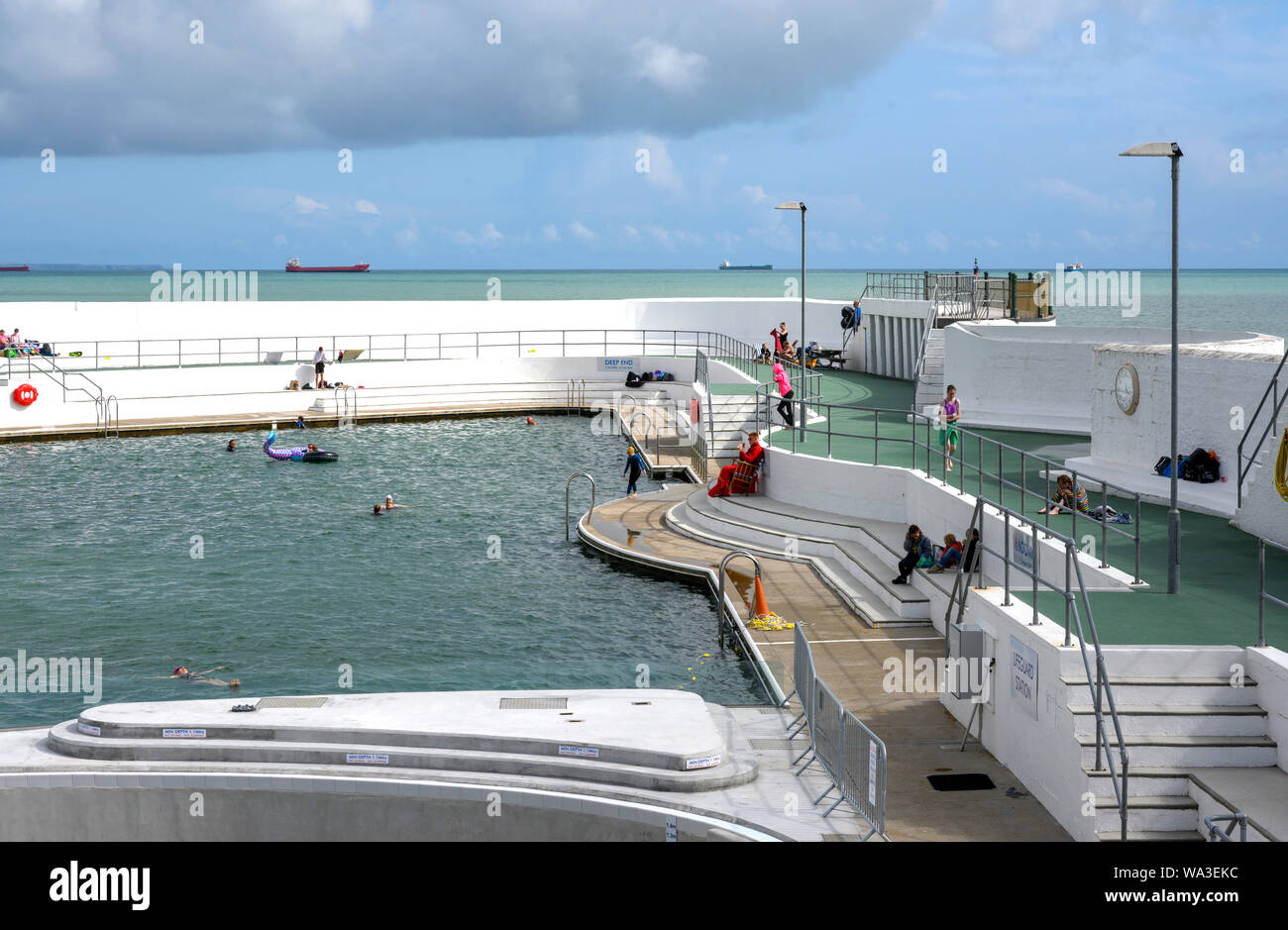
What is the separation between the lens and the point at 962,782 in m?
13.1

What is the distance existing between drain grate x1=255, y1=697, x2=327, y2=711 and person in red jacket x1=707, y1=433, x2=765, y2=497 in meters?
14.1

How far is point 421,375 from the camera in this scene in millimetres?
48906

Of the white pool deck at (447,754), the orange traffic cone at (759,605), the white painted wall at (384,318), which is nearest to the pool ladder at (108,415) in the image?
the white painted wall at (384,318)

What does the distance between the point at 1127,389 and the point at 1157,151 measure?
9.03 meters

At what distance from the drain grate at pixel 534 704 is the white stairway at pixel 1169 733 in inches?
222

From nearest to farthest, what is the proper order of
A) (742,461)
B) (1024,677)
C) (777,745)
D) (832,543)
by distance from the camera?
1. (1024,677)
2. (777,745)
3. (832,543)
4. (742,461)

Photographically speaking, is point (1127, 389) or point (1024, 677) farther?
point (1127, 389)

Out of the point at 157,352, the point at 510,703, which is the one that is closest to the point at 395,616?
the point at 510,703

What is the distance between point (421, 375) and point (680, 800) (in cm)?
3831

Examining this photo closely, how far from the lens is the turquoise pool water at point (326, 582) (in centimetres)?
1939

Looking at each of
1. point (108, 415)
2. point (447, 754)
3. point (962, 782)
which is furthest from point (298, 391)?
point (962, 782)

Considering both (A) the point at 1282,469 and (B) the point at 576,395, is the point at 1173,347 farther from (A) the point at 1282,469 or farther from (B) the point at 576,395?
(B) the point at 576,395

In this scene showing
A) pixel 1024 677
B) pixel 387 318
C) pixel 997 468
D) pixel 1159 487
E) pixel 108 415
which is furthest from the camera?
pixel 387 318

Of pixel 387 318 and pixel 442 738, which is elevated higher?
pixel 387 318
